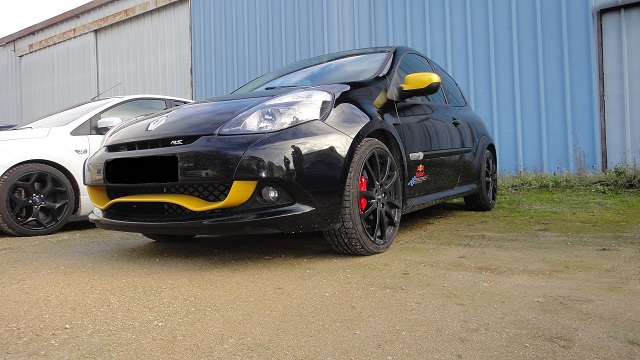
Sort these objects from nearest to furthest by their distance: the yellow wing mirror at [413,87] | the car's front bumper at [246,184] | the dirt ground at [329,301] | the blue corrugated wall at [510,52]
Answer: the dirt ground at [329,301] < the car's front bumper at [246,184] < the yellow wing mirror at [413,87] < the blue corrugated wall at [510,52]

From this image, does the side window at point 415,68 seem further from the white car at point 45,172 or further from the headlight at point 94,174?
the headlight at point 94,174

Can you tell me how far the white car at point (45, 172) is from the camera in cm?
406

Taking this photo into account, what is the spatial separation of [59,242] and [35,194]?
2.04 feet

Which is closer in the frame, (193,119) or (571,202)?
(193,119)

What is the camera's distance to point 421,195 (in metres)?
3.49

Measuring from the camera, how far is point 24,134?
4.24m

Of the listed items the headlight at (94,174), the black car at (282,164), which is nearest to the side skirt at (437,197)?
the black car at (282,164)

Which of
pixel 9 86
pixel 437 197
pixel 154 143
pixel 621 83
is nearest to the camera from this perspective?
pixel 154 143

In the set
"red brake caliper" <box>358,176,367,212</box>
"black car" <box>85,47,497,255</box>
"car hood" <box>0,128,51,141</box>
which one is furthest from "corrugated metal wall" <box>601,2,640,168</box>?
"car hood" <box>0,128,51,141</box>

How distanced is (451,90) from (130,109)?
297 centimetres

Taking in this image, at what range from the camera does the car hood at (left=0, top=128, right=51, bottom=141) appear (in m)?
4.18

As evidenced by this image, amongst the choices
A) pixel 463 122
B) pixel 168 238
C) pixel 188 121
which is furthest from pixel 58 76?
pixel 188 121

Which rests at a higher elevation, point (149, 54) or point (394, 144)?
point (149, 54)

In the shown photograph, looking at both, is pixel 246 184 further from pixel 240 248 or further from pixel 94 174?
pixel 94 174
